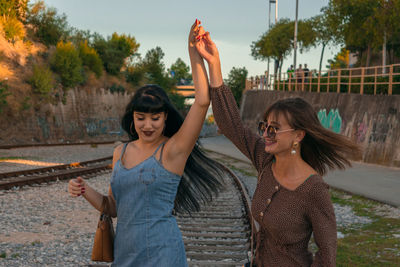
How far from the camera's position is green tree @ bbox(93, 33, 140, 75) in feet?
152

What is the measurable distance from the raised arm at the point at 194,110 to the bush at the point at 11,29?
3461cm

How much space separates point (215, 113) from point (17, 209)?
7402 millimetres

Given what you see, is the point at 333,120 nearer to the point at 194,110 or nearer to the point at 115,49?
the point at 194,110

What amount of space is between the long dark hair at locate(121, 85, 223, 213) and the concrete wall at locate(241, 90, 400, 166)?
1167 cm

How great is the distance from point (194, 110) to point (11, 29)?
115ft

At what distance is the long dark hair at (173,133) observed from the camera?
2.56 m

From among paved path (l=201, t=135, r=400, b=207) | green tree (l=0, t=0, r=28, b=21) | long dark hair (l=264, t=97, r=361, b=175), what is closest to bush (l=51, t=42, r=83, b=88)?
green tree (l=0, t=0, r=28, b=21)

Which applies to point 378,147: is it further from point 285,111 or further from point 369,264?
point 285,111

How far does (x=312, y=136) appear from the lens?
2250 mm

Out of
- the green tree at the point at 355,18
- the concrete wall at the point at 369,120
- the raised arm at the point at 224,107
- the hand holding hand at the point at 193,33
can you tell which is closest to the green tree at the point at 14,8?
the green tree at the point at 355,18

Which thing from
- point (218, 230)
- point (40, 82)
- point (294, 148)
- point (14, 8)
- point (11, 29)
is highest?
point (14, 8)

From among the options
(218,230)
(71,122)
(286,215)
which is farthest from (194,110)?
(71,122)

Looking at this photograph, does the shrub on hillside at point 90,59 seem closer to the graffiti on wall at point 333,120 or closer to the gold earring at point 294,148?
the graffiti on wall at point 333,120

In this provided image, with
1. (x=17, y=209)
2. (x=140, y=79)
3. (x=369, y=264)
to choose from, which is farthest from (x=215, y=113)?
(x=140, y=79)
